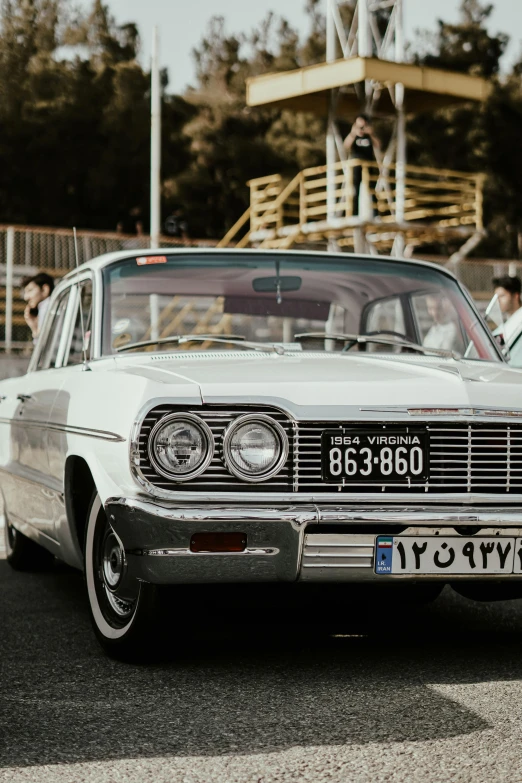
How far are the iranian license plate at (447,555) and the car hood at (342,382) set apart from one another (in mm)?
472

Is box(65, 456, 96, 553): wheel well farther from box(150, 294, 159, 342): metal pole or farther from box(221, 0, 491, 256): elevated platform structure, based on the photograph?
box(221, 0, 491, 256): elevated platform structure

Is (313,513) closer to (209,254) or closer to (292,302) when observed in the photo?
(292,302)

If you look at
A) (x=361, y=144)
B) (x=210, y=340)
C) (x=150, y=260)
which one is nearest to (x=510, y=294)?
(x=150, y=260)

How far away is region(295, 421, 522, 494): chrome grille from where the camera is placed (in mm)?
4551

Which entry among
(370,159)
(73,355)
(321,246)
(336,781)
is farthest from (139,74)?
(336,781)

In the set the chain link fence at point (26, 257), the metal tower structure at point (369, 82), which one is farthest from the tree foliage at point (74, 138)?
the chain link fence at point (26, 257)

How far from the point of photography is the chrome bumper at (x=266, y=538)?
14.5 ft

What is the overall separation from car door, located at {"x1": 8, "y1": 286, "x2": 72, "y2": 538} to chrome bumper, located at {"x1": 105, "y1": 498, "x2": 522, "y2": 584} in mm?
1170

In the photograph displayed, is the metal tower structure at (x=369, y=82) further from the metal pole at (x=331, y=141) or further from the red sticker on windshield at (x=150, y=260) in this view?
the red sticker on windshield at (x=150, y=260)

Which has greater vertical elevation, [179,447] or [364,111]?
[364,111]

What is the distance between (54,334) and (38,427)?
0.96 metres

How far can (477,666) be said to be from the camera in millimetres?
4844

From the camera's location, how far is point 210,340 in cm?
565

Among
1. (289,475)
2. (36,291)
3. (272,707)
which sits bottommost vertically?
(272,707)
